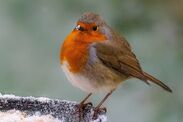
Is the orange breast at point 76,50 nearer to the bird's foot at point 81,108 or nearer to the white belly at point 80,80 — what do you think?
the white belly at point 80,80

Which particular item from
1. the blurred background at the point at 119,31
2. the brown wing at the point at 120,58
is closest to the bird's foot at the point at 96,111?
the brown wing at the point at 120,58

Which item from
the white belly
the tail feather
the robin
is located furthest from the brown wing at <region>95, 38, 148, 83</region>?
the white belly

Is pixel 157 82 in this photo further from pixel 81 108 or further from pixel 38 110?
pixel 38 110

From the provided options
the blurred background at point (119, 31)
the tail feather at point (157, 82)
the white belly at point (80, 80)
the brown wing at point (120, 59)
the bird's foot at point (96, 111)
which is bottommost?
the bird's foot at point (96, 111)

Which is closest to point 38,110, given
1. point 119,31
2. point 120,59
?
point 120,59

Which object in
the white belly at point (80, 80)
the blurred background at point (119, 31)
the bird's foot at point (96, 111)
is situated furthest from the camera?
the blurred background at point (119, 31)

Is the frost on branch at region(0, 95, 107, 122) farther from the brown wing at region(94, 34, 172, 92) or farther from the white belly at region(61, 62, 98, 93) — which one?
the brown wing at region(94, 34, 172, 92)
